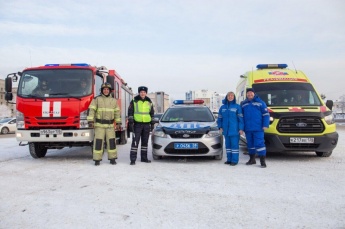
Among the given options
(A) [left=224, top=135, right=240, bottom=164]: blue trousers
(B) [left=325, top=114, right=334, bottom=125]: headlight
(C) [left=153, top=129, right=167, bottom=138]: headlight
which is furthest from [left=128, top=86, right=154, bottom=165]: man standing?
(B) [left=325, top=114, right=334, bottom=125]: headlight

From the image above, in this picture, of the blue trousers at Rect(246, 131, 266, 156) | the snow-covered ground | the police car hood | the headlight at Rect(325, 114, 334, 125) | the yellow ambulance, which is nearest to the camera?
the snow-covered ground

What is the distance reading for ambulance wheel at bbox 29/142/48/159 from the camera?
27.4ft

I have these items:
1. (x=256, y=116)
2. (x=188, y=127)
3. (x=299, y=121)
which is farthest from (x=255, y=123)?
(x=188, y=127)

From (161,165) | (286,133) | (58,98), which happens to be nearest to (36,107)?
(58,98)

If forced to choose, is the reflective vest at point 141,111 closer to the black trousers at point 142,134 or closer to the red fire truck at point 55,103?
the black trousers at point 142,134

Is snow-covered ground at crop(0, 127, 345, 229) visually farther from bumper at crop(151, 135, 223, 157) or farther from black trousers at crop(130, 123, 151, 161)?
black trousers at crop(130, 123, 151, 161)

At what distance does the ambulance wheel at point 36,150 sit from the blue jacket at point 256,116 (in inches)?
215

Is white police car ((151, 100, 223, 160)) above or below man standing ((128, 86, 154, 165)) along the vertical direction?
below

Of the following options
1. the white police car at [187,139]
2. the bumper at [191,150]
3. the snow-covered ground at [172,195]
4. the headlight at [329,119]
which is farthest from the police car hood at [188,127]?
the headlight at [329,119]

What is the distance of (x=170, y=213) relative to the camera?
152 inches

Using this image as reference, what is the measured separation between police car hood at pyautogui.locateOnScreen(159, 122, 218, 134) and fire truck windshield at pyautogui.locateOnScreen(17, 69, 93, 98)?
213 cm

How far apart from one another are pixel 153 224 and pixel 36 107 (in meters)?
5.32

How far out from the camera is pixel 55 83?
8.01m

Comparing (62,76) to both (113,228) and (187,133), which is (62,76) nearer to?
(187,133)
